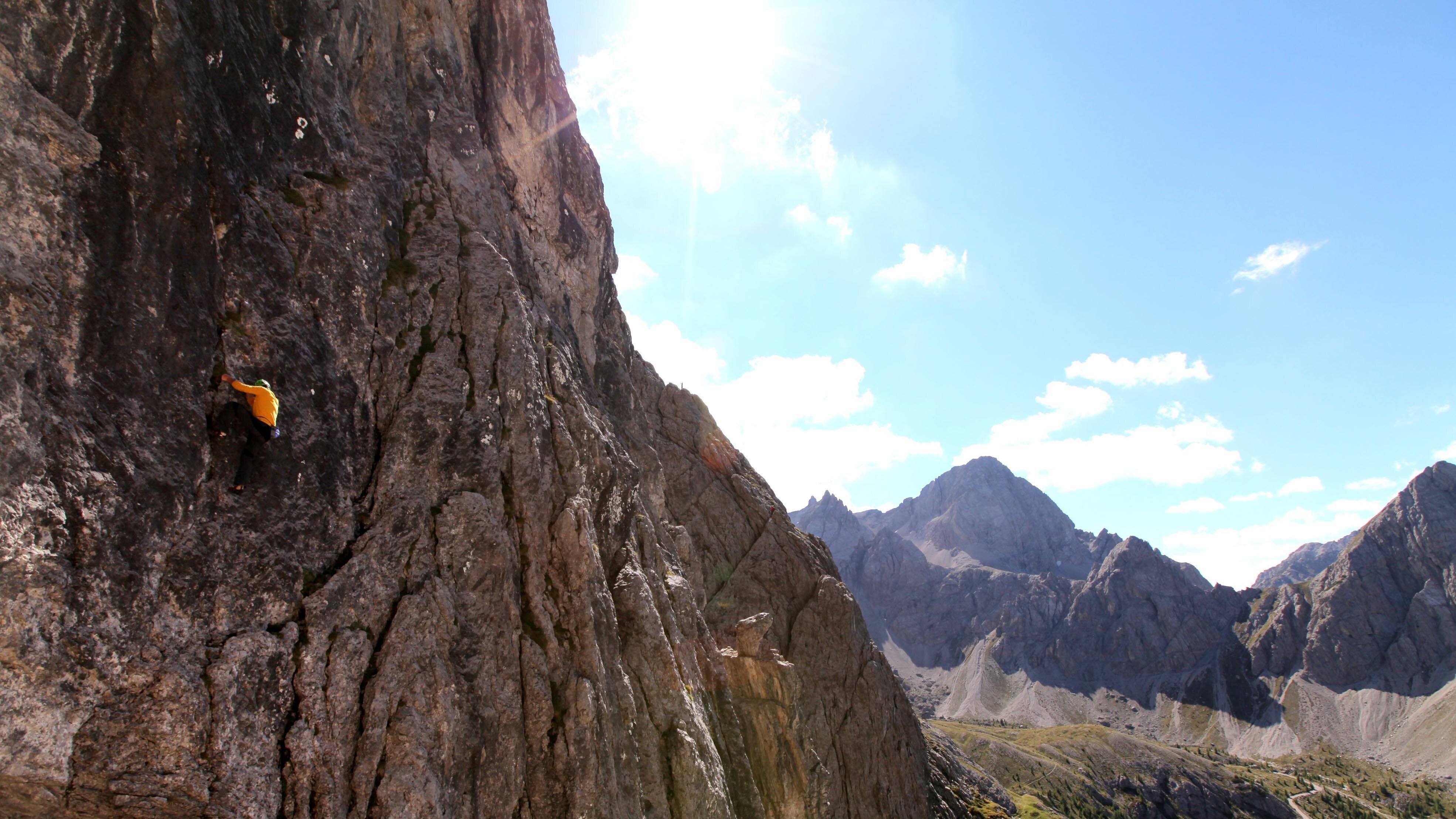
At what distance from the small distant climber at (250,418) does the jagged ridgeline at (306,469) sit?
0.30 meters

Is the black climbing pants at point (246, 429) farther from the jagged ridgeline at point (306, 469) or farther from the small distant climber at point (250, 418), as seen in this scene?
the jagged ridgeline at point (306, 469)

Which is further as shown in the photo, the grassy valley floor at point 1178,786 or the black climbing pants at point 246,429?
the grassy valley floor at point 1178,786

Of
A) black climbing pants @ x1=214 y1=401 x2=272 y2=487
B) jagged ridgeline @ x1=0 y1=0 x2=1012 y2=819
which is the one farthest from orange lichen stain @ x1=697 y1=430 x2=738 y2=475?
black climbing pants @ x1=214 y1=401 x2=272 y2=487

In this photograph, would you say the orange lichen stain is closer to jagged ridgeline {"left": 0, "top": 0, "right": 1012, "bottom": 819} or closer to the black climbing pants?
jagged ridgeline {"left": 0, "top": 0, "right": 1012, "bottom": 819}

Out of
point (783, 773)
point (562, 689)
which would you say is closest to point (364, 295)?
point (562, 689)

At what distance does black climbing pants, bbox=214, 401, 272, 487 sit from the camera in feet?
47.9

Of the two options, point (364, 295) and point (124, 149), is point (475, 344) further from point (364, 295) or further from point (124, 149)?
point (124, 149)

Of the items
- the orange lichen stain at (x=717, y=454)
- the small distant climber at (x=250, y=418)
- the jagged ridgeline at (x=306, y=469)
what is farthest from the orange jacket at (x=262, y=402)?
the orange lichen stain at (x=717, y=454)

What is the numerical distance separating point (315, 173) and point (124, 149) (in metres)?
6.70

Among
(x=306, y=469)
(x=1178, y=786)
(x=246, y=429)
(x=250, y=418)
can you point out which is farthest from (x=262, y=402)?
(x=1178, y=786)

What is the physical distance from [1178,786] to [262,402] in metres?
217

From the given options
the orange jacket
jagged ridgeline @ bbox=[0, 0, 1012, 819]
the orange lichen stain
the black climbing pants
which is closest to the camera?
jagged ridgeline @ bbox=[0, 0, 1012, 819]

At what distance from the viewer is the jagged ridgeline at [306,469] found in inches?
472

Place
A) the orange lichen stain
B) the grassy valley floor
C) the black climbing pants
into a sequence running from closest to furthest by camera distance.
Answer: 1. the black climbing pants
2. the orange lichen stain
3. the grassy valley floor
